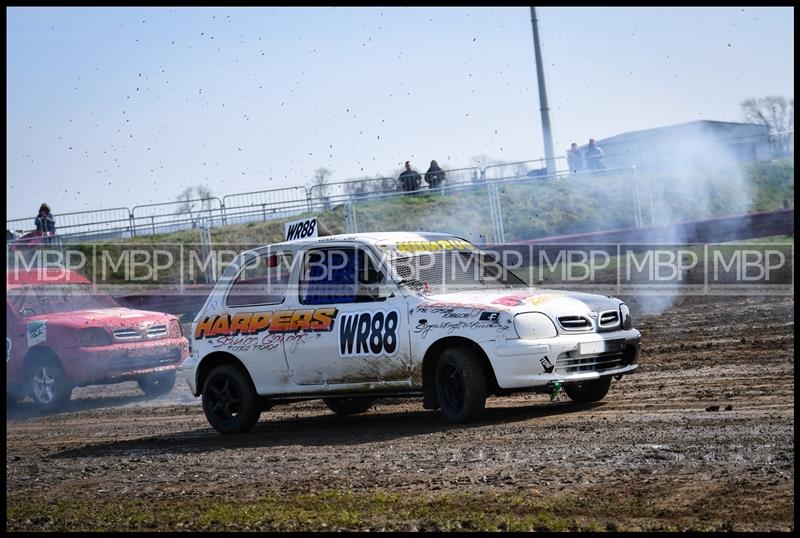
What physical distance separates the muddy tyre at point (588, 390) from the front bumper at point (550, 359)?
65cm

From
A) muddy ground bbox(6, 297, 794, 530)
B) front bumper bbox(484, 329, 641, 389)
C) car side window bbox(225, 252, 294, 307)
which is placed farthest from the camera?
car side window bbox(225, 252, 294, 307)

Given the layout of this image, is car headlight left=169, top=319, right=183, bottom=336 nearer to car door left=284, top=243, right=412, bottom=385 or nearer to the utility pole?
car door left=284, top=243, right=412, bottom=385

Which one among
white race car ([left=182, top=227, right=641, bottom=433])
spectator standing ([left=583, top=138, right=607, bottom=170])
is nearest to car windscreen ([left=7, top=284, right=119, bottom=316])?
white race car ([left=182, top=227, right=641, bottom=433])

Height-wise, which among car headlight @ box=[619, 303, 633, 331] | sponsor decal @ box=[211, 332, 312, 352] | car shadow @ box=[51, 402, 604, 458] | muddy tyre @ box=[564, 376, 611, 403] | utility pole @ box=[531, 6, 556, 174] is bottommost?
car shadow @ box=[51, 402, 604, 458]

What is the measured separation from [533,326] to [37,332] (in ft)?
25.3

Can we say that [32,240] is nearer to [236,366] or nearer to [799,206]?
[236,366]

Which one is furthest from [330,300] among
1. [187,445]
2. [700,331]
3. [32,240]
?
[32,240]

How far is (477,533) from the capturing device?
17.7 feet

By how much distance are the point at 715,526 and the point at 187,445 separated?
5.43m

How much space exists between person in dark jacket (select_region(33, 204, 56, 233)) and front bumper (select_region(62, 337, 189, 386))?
11.5 metres

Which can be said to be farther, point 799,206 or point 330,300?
point 330,300

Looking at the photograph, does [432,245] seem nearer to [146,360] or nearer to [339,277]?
[339,277]

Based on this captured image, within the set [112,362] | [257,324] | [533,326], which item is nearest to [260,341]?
[257,324]

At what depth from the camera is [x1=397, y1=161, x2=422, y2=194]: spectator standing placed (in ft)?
78.4
